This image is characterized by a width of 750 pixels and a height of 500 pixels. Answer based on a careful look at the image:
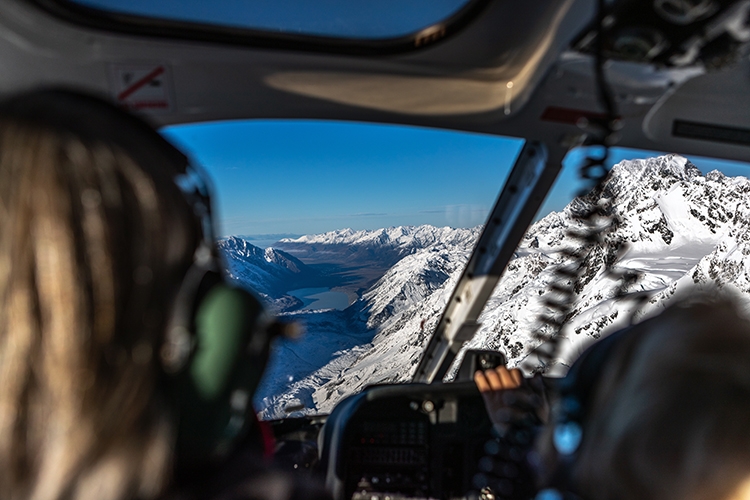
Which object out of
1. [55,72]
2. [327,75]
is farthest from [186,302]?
[55,72]

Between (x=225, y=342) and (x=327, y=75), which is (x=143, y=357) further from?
(x=327, y=75)

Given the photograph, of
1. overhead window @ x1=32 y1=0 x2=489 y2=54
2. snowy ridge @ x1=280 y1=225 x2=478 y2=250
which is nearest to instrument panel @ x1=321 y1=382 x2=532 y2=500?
overhead window @ x1=32 y1=0 x2=489 y2=54

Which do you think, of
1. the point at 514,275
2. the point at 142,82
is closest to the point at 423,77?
the point at 142,82

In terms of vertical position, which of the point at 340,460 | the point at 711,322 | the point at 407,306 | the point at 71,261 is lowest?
Answer: the point at 407,306

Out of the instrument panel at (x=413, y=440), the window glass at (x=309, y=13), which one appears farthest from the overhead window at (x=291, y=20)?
the instrument panel at (x=413, y=440)

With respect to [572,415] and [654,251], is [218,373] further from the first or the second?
[654,251]
